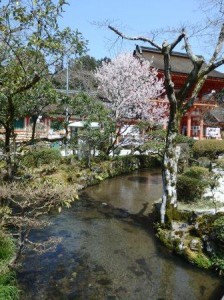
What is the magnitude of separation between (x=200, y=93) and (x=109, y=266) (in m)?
30.6

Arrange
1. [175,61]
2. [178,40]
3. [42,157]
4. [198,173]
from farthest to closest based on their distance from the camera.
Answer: [175,61] < [42,157] < [198,173] < [178,40]

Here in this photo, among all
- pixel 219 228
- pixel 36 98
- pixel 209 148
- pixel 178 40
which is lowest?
pixel 219 228

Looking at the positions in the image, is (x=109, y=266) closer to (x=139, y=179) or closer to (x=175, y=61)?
(x=139, y=179)

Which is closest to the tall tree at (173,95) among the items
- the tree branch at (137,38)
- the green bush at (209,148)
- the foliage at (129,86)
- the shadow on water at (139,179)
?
the tree branch at (137,38)

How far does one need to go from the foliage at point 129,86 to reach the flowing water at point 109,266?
641 inches

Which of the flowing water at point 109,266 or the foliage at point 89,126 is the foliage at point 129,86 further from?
the flowing water at point 109,266

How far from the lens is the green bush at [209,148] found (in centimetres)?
2377

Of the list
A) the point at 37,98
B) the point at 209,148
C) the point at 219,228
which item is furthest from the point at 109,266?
the point at 209,148

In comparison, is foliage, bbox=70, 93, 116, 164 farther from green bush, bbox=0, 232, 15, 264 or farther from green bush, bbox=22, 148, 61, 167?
green bush, bbox=0, 232, 15, 264

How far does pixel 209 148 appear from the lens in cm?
2392

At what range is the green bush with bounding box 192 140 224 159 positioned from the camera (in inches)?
936

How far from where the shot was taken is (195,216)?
10797 millimetres

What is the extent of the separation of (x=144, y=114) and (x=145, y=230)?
19438 mm

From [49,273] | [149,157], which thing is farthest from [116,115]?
[49,273]
